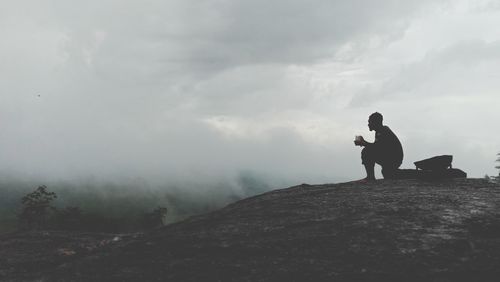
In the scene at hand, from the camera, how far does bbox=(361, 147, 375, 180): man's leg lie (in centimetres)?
2045

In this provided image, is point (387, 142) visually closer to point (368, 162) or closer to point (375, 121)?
point (375, 121)

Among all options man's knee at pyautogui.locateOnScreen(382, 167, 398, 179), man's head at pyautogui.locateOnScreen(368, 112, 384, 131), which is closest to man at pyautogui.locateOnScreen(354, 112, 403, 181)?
man's head at pyautogui.locateOnScreen(368, 112, 384, 131)

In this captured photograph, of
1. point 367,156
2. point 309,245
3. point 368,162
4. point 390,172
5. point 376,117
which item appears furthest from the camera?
point 390,172

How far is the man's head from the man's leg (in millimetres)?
1012

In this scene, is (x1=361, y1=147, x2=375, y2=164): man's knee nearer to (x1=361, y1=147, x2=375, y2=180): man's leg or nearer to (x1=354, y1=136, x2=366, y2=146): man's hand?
(x1=361, y1=147, x2=375, y2=180): man's leg

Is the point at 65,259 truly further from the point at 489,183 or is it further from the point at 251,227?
the point at 489,183

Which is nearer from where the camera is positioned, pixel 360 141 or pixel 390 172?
pixel 360 141

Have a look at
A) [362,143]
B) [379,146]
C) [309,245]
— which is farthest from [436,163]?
[309,245]

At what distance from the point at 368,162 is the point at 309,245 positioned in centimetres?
940

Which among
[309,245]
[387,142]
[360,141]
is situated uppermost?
[360,141]

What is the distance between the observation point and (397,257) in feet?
35.9

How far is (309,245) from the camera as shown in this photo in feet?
40.4

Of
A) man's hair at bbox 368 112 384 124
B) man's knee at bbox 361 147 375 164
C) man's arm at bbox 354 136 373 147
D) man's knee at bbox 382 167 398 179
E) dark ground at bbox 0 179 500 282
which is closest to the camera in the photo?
dark ground at bbox 0 179 500 282

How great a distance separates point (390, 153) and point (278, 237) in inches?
357
